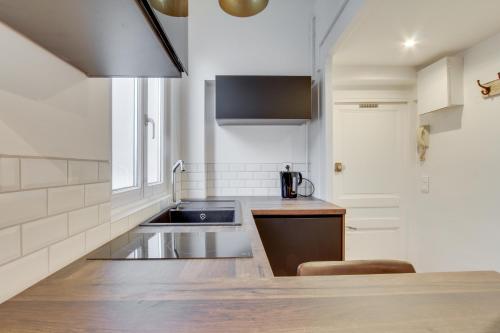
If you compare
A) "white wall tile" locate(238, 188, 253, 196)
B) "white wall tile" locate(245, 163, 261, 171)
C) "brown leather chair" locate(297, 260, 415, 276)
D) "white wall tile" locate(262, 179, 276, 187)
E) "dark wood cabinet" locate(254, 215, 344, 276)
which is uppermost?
"white wall tile" locate(245, 163, 261, 171)

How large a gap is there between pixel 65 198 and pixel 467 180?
7.93 feet

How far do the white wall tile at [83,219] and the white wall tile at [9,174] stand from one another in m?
0.21

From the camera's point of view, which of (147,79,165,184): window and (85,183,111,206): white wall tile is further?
(147,79,165,184): window

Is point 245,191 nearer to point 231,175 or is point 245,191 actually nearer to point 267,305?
point 231,175

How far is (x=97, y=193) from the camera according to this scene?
89 centimetres

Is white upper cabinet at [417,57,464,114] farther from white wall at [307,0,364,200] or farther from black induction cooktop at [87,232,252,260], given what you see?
black induction cooktop at [87,232,252,260]

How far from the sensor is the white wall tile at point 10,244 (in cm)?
54

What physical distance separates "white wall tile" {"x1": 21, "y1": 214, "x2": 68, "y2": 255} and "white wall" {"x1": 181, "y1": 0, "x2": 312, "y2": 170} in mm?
1680

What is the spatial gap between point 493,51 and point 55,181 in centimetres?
248

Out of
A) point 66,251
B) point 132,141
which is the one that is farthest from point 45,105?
point 132,141

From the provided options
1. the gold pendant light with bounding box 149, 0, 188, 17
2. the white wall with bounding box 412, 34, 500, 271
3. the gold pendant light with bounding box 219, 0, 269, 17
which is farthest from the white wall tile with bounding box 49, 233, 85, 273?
the white wall with bounding box 412, 34, 500, 271

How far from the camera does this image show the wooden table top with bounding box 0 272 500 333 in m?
0.46

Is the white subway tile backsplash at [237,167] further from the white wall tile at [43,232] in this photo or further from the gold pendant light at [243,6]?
the white wall tile at [43,232]

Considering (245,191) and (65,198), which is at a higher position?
(65,198)
